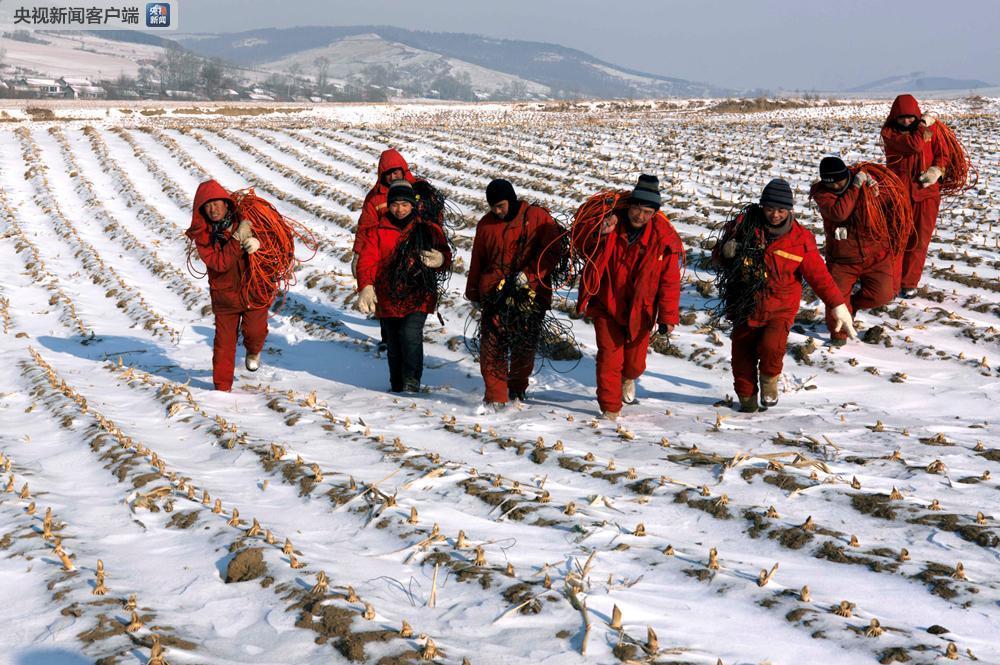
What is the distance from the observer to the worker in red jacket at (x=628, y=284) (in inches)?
230

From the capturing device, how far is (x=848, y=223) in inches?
292

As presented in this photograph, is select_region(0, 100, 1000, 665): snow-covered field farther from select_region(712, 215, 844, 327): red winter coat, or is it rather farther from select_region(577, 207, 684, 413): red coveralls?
select_region(712, 215, 844, 327): red winter coat

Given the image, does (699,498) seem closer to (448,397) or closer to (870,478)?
(870,478)

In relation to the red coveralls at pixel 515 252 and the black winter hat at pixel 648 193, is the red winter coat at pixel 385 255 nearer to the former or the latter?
the red coveralls at pixel 515 252

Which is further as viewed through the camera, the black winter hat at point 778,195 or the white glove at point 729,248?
the white glove at point 729,248

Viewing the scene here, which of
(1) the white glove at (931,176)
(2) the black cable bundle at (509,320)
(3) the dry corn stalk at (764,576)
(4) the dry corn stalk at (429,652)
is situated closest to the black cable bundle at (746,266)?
(2) the black cable bundle at (509,320)

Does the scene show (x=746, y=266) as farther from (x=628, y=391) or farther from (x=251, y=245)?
(x=251, y=245)

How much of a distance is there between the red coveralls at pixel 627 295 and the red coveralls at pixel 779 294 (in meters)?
0.56

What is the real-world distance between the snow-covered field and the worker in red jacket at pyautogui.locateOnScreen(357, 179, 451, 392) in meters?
0.67

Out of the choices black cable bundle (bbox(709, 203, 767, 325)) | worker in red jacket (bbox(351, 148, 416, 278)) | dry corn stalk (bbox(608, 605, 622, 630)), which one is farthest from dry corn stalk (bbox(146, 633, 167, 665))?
black cable bundle (bbox(709, 203, 767, 325))

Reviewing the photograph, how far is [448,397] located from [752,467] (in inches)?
118

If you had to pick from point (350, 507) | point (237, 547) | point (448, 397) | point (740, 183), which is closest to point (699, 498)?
point (350, 507)

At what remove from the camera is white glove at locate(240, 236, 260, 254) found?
677 cm

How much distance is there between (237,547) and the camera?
3822mm
